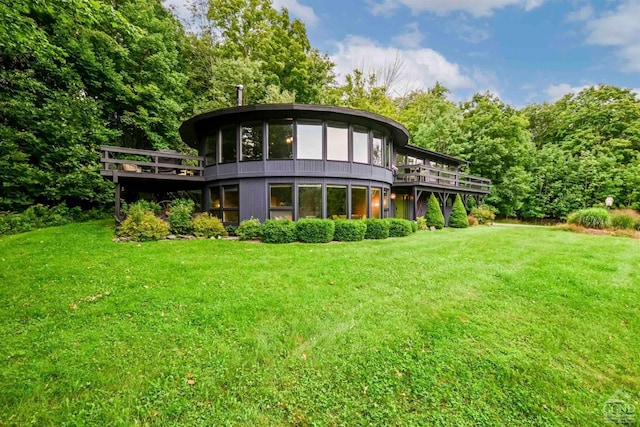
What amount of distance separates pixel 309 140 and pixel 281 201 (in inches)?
112

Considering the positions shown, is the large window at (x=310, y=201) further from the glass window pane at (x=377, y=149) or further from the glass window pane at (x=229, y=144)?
the glass window pane at (x=377, y=149)

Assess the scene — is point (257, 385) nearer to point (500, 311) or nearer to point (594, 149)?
point (500, 311)

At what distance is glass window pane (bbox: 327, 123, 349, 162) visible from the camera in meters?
11.5

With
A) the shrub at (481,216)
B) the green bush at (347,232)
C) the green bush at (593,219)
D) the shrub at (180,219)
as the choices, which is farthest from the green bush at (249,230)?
the green bush at (593,219)

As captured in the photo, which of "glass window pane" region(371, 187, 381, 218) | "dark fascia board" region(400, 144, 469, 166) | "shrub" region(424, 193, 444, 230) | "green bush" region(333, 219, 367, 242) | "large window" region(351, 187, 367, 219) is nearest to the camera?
"green bush" region(333, 219, 367, 242)

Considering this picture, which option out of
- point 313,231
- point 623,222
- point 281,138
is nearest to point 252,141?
point 281,138

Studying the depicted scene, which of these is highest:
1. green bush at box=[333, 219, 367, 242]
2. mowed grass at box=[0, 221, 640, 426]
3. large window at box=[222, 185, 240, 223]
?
large window at box=[222, 185, 240, 223]

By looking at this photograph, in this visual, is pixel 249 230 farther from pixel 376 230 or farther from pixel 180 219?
pixel 376 230

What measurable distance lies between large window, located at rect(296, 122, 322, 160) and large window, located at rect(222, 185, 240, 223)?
320 cm

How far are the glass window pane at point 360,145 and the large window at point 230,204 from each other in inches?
215

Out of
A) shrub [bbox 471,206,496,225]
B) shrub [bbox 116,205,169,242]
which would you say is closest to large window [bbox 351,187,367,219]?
shrub [bbox 116,205,169,242]

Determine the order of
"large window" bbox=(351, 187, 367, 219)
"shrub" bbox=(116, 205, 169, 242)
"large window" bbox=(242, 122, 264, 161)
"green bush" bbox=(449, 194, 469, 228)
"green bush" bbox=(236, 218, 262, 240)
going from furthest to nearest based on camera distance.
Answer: "green bush" bbox=(449, 194, 469, 228)
"large window" bbox=(351, 187, 367, 219)
"large window" bbox=(242, 122, 264, 161)
"green bush" bbox=(236, 218, 262, 240)
"shrub" bbox=(116, 205, 169, 242)

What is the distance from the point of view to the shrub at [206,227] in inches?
387

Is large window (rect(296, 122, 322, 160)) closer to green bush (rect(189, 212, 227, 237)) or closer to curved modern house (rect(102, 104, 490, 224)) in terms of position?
curved modern house (rect(102, 104, 490, 224))
